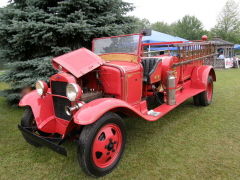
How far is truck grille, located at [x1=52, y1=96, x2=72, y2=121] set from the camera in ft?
9.06

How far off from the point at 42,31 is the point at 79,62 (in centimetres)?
256

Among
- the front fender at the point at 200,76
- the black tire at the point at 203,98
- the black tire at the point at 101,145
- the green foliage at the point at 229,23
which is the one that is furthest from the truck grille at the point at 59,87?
the green foliage at the point at 229,23

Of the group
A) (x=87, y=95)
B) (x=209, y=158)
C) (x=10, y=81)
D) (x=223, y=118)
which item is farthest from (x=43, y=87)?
(x=223, y=118)

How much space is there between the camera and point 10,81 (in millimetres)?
5227

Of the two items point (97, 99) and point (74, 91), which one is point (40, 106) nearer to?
point (74, 91)

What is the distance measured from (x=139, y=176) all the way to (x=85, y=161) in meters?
0.73

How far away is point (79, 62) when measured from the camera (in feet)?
9.12

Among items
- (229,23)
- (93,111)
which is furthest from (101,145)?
(229,23)

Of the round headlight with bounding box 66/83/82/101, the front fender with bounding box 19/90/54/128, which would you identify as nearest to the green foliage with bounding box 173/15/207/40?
the front fender with bounding box 19/90/54/128

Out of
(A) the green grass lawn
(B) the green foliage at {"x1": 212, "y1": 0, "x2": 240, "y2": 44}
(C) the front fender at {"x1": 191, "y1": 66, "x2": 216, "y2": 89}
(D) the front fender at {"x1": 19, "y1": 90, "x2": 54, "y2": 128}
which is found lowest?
(A) the green grass lawn

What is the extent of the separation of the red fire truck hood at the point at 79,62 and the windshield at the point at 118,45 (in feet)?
2.40

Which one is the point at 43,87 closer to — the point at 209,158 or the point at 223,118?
the point at 209,158

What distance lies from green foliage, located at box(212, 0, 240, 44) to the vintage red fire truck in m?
30.8

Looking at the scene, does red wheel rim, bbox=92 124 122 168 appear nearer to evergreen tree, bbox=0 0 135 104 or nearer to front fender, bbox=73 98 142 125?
front fender, bbox=73 98 142 125
